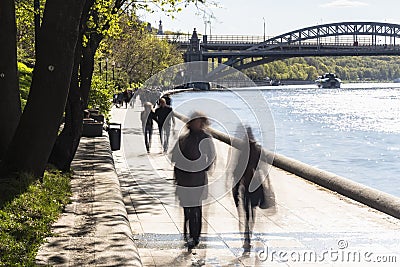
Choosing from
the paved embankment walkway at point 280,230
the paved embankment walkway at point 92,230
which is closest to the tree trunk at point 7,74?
the paved embankment walkway at point 92,230

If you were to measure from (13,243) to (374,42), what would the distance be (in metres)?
143

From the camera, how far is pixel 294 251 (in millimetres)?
10789

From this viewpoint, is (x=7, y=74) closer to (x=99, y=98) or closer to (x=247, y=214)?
(x=247, y=214)

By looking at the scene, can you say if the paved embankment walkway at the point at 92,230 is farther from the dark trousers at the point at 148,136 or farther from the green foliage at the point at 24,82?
the green foliage at the point at 24,82

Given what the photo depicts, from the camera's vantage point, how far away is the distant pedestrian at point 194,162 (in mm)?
10211

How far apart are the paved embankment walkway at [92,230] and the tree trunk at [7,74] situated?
1498 mm

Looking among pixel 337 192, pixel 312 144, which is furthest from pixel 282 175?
pixel 312 144

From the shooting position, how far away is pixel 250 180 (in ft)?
33.9

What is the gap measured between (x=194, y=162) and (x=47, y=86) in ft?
9.41

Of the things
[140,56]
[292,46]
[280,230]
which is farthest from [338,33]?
[280,230]

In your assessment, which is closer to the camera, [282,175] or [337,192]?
[337,192]

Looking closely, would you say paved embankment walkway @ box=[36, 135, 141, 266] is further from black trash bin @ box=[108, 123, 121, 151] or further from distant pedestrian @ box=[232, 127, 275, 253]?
black trash bin @ box=[108, 123, 121, 151]

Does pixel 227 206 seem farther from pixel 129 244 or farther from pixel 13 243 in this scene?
pixel 13 243

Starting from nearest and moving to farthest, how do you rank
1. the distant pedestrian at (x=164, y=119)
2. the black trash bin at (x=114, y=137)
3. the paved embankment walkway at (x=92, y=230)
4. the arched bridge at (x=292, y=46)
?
1. the paved embankment walkway at (x=92, y=230)
2. the distant pedestrian at (x=164, y=119)
3. the black trash bin at (x=114, y=137)
4. the arched bridge at (x=292, y=46)
